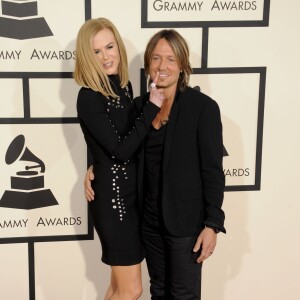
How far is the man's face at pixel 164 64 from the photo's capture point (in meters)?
1.48

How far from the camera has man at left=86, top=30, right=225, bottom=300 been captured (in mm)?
1466

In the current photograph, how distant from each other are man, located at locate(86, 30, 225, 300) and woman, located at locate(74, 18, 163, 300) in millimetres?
78

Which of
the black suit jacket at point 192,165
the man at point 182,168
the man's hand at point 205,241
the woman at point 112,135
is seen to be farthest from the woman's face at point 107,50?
the man's hand at point 205,241

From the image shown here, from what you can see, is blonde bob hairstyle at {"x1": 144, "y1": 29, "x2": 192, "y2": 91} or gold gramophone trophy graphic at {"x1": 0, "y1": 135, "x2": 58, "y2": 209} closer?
blonde bob hairstyle at {"x1": 144, "y1": 29, "x2": 192, "y2": 91}

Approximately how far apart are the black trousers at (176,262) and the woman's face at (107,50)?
1.99 feet

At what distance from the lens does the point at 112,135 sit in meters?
1.49

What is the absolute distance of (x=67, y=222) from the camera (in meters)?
2.17

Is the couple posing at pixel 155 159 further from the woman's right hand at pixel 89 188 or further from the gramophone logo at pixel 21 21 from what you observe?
the gramophone logo at pixel 21 21

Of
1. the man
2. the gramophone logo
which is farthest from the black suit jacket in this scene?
the gramophone logo

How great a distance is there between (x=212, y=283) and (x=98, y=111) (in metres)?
1.29

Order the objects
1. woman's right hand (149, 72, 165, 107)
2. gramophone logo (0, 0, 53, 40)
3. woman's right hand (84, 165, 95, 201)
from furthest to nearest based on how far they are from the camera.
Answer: gramophone logo (0, 0, 53, 40) → woman's right hand (84, 165, 95, 201) → woman's right hand (149, 72, 165, 107)

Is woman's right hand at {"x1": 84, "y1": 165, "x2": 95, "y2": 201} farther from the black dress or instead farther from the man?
the man

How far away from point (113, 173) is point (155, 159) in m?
0.17

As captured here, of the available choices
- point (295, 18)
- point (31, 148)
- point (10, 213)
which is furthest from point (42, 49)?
point (295, 18)
